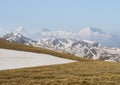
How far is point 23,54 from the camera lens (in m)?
53.8

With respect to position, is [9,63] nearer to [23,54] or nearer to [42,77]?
[23,54]

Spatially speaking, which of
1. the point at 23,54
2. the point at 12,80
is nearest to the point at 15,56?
the point at 23,54

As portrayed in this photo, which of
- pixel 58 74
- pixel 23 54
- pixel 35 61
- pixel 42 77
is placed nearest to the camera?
pixel 42 77

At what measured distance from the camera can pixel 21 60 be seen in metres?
47.9

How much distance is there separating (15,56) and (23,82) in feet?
73.3

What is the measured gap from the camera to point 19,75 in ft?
106

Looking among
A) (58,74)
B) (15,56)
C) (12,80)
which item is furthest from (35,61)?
(12,80)

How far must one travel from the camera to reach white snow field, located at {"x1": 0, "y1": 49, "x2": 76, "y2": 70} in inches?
1709

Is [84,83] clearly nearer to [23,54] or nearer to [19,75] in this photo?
[19,75]

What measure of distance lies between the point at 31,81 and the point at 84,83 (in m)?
4.79

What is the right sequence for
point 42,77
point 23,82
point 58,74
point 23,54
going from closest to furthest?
point 23,82, point 42,77, point 58,74, point 23,54

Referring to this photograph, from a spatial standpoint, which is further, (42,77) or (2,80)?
(42,77)

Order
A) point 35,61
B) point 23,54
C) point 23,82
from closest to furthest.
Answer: point 23,82, point 35,61, point 23,54

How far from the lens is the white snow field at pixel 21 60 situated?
1709 inches
